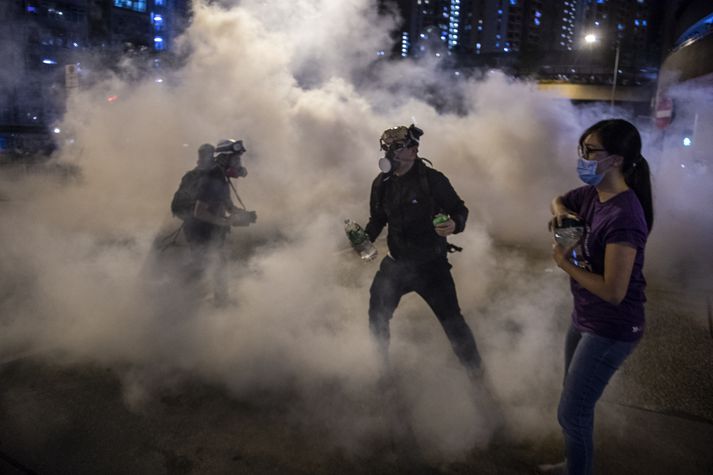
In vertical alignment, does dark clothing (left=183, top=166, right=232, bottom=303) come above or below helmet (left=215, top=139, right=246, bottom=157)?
below

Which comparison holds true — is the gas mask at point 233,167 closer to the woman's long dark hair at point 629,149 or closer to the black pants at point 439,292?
the black pants at point 439,292

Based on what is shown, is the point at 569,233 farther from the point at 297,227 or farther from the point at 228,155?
the point at 297,227

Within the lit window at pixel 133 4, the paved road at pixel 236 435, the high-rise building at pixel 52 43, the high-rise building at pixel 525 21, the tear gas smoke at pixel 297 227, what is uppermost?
the high-rise building at pixel 525 21

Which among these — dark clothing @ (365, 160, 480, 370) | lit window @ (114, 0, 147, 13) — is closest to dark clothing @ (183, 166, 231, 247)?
dark clothing @ (365, 160, 480, 370)

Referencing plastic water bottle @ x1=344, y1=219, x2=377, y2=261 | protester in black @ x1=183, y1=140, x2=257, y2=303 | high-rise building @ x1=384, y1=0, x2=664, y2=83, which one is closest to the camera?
plastic water bottle @ x1=344, y1=219, x2=377, y2=261

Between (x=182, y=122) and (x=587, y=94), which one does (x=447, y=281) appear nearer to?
(x=182, y=122)

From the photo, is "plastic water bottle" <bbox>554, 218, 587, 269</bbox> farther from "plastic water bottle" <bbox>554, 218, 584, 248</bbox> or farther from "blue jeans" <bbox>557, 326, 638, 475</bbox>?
"blue jeans" <bbox>557, 326, 638, 475</bbox>

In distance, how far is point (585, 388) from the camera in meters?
2.07

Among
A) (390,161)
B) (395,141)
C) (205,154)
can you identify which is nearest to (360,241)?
(390,161)

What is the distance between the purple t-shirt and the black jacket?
3.47 ft

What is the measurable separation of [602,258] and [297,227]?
707 centimetres

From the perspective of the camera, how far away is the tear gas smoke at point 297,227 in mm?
3549

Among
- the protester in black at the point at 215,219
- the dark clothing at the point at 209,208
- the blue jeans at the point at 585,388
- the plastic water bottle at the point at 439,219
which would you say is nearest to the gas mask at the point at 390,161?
the plastic water bottle at the point at 439,219

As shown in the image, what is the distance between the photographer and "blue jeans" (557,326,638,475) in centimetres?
203
